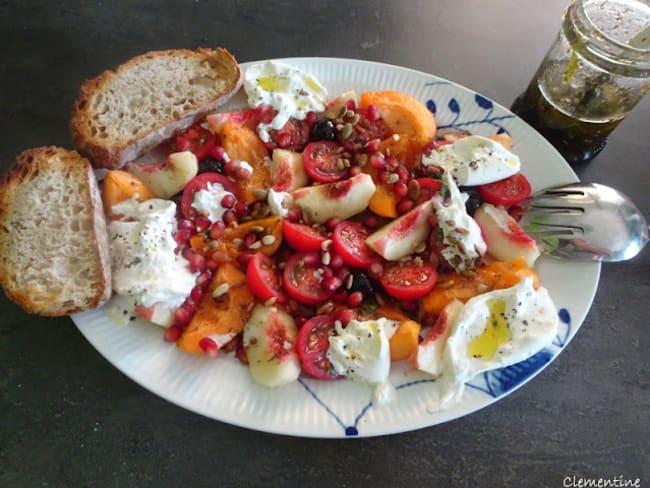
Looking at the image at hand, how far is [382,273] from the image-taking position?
189cm

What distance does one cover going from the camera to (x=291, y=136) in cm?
214

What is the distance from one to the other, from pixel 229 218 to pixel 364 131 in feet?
2.27

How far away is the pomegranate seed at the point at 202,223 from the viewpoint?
1.92m

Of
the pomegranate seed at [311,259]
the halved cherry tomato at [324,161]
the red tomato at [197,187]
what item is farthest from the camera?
the halved cherry tomato at [324,161]

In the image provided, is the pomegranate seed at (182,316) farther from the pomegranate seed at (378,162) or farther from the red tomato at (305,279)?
the pomegranate seed at (378,162)

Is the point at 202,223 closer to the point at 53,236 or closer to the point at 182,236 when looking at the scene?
the point at 182,236

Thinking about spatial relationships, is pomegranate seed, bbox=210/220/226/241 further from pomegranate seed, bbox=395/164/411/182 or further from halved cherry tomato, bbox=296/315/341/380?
pomegranate seed, bbox=395/164/411/182

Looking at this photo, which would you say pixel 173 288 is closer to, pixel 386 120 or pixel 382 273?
pixel 382 273

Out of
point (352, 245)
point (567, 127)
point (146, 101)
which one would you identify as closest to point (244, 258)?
point (352, 245)

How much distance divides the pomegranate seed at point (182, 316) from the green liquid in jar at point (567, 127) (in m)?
1.81

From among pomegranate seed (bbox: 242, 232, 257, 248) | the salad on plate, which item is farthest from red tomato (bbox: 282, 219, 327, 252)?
pomegranate seed (bbox: 242, 232, 257, 248)

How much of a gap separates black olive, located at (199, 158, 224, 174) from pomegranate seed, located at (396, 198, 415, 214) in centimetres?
74

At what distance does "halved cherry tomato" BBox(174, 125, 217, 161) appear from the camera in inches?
84.5

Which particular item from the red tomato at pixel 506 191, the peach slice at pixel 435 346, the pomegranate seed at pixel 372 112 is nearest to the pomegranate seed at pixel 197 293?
the peach slice at pixel 435 346
